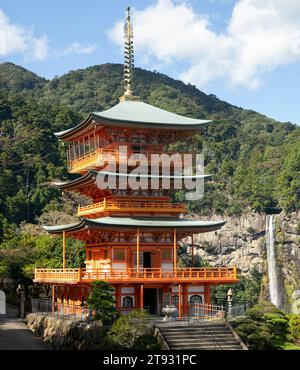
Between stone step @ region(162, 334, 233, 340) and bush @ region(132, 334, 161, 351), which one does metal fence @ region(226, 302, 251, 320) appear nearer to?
stone step @ region(162, 334, 233, 340)

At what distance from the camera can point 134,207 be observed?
125 feet

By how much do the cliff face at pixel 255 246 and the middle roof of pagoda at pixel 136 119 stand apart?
49026mm

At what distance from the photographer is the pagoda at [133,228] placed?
1422 inches

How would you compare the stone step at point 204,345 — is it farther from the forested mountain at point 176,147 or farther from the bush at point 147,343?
the forested mountain at point 176,147

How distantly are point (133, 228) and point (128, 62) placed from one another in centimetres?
1199

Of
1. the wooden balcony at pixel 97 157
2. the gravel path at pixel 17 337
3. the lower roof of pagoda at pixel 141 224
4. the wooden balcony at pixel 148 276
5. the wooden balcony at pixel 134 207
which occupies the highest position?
the wooden balcony at pixel 97 157

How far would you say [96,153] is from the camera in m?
38.7

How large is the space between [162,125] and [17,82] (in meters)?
125

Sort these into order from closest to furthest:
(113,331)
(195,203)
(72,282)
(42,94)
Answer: (113,331) → (72,282) → (195,203) → (42,94)

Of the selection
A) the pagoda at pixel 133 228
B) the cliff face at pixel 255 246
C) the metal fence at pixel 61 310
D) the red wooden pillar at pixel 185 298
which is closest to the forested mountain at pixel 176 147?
the cliff face at pixel 255 246

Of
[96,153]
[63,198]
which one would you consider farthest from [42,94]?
[96,153]

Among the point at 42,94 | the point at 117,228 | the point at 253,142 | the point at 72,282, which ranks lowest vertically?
the point at 72,282

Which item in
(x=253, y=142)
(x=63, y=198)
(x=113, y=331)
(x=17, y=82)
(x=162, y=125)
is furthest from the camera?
(x=17, y=82)
